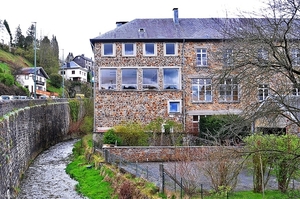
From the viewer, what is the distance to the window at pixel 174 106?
3053 centimetres

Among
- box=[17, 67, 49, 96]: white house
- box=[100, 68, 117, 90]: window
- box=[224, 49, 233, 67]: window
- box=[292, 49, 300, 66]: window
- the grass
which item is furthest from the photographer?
box=[17, 67, 49, 96]: white house

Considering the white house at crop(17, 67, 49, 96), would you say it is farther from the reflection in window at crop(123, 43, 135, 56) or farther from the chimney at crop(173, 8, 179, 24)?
the chimney at crop(173, 8, 179, 24)

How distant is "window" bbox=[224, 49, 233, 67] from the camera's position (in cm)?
1117

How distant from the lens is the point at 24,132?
2688cm

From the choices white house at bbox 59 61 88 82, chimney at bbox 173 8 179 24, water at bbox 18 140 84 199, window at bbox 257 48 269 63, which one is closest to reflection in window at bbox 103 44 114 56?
chimney at bbox 173 8 179 24

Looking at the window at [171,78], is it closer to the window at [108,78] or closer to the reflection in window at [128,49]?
the reflection in window at [128,49]

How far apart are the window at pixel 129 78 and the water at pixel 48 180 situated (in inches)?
313

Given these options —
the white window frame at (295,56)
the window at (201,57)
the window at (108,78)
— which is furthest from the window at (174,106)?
Answer: the white window frame at (295,56)

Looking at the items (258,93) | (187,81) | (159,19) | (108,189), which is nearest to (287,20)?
(258,93)

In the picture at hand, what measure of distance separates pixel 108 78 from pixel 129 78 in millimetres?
1775

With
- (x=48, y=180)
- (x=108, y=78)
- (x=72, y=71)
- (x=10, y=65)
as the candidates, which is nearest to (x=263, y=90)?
(x=48, y=180)

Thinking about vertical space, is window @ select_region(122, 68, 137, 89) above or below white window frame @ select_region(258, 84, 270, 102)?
above

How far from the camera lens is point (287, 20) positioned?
10.3m

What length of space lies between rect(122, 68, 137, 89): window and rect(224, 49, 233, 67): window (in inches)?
754
